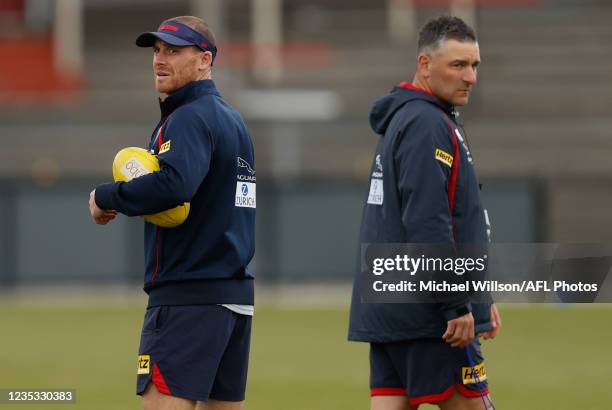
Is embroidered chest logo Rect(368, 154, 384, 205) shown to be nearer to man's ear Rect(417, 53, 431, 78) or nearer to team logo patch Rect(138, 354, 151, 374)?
man's ear Rect(417, 53, 431, 78)

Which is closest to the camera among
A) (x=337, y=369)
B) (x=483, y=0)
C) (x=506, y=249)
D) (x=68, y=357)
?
(x=506, y=249)

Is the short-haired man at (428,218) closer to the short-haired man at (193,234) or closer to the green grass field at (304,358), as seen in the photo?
the short-haired man at (193,234)

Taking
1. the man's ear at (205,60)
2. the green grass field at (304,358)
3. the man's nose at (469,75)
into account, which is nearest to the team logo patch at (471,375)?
the man's nose at (469,75)

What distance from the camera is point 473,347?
18.5ft

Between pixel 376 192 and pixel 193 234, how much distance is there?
830 mm

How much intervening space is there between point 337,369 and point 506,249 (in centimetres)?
685

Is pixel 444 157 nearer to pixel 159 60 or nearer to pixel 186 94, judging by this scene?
pixel 186 94

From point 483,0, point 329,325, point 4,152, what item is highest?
point 483,0

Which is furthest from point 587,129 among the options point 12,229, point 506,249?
point 506,249

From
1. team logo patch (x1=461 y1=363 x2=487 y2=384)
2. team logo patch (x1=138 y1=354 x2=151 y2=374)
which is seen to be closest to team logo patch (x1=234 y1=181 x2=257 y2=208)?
team logo patch (x1=138 y1=354 x2=151 y2=374)

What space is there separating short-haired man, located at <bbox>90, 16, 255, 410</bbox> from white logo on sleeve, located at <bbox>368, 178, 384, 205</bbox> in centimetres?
54

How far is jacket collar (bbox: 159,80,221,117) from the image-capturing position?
574cm

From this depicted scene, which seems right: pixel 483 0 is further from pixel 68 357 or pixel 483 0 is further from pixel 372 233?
pixel 372 233

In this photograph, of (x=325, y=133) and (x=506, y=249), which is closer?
(x=506, y=249)
